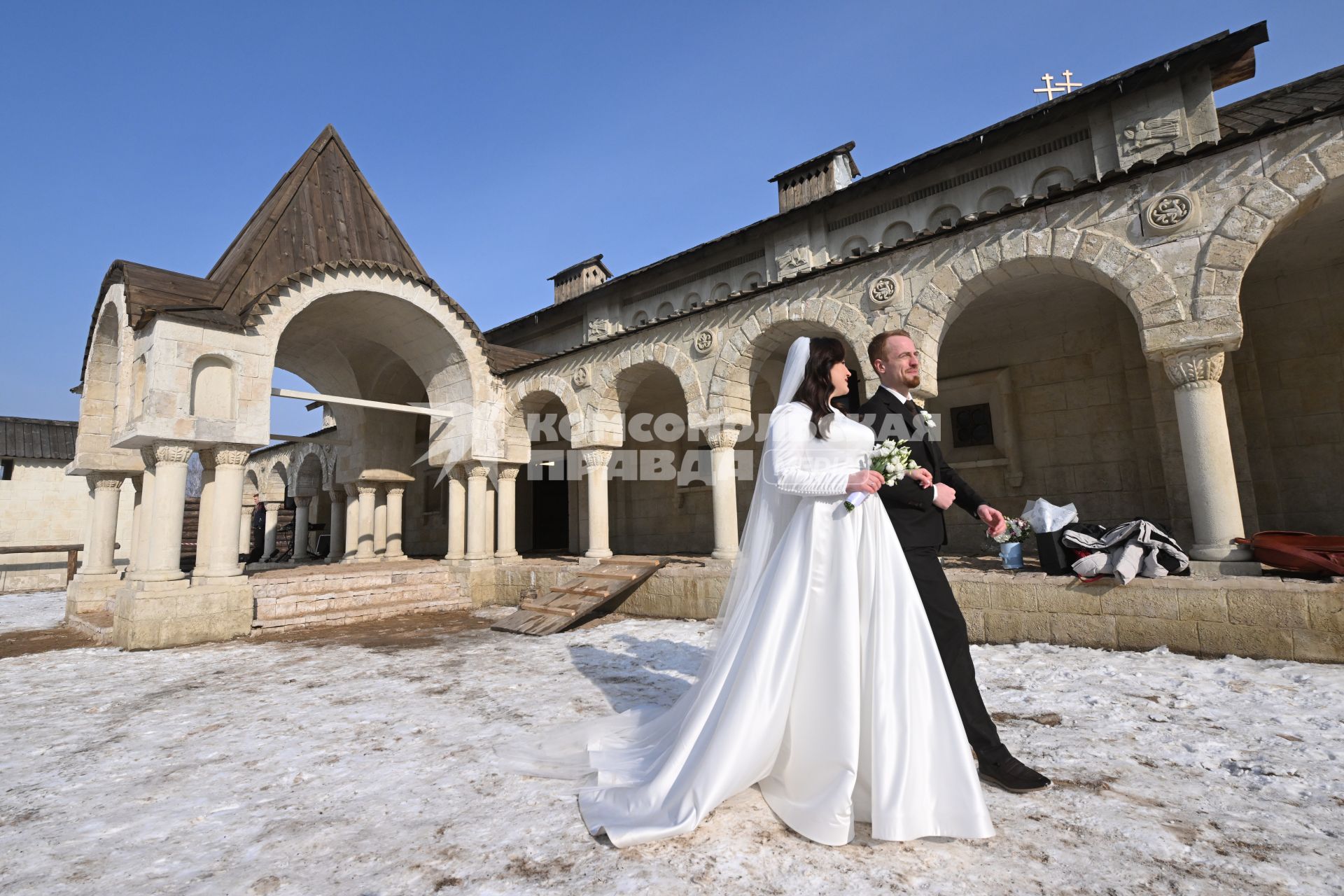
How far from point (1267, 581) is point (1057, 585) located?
1408mm

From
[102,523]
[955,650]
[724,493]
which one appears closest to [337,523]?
[102,523]

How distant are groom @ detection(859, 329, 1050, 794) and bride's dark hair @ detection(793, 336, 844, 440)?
8.4 inches

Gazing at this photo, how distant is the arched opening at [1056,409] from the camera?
26.5ft

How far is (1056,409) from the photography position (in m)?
8.86

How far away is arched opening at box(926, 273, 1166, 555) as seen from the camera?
26.5ft

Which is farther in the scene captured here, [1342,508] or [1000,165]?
[1000,165]

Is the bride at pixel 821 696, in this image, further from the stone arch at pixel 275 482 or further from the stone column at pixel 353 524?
the stone arch at pixel 275 482

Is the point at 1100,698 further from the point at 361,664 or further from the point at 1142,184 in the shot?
the point at 361,664

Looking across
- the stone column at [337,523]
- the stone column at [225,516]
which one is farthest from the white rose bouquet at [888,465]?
the stone column at [337,523]

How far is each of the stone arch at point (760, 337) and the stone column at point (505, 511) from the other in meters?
4.65

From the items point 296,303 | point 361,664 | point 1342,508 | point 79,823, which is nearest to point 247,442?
point 296,303

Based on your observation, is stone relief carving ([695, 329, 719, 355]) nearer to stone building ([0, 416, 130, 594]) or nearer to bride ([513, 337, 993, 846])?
bride ([513, 337, 993, 846])

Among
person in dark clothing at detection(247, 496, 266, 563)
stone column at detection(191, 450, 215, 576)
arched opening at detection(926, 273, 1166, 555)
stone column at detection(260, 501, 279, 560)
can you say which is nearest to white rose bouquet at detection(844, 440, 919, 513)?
arched opening at detection(926, 273, 1166, 555)

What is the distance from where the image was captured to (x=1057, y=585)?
5.58 m
